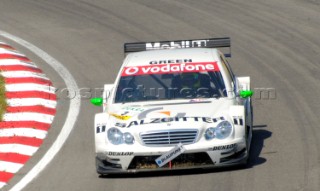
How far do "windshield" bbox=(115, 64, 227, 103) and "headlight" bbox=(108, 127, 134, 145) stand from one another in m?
1.02

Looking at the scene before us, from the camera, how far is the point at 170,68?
13641 millimetres

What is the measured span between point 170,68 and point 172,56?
47cm

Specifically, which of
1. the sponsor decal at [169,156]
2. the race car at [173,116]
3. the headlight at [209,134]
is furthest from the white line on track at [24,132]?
the headlight at [209,134]

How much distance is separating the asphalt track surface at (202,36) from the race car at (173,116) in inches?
10.5

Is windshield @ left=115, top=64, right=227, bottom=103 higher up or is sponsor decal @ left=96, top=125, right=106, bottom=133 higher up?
windshield @ left=115, top=64, right=227, bottom=103

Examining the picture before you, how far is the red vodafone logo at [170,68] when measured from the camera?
44.6 ft

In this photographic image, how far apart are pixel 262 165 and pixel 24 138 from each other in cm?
395

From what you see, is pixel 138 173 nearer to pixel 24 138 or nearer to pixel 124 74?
pixel 124 74

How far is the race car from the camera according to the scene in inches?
474

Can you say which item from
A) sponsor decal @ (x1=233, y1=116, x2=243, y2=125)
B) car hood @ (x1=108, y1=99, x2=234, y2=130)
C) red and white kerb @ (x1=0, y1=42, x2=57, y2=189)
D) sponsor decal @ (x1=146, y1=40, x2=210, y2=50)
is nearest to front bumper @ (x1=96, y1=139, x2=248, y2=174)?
sponsor decal @ (x1=233, y1=116, x2=243, y2=125)

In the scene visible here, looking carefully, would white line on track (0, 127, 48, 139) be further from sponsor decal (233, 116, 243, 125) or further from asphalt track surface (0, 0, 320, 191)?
sponsor decal (233, 116, 243, 125)

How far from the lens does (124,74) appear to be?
13719 mm

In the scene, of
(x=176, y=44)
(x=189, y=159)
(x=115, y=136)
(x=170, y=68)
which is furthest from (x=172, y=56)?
(x=189, y=159)

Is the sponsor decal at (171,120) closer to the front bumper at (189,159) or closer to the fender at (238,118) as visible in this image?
the fender at (238,118)
